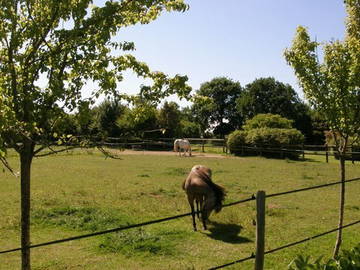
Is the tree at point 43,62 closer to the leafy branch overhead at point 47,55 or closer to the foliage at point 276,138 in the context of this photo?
the leafy branch overhead at point 47,55

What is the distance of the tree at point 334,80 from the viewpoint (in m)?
5.92

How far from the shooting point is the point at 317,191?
42.1ft

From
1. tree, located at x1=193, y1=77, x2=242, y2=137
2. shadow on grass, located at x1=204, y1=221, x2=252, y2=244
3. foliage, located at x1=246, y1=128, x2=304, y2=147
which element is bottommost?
shadow on grass, located at x1=204, y1=221, x2=252, y2=244

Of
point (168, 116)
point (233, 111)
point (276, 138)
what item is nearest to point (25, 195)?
point (276, 138)

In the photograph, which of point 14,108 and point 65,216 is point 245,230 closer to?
point 65,216

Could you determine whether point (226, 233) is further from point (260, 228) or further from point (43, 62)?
point (43, 62)

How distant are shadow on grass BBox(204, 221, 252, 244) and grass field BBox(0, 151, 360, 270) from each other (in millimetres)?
19

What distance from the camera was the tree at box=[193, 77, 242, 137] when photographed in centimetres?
6337

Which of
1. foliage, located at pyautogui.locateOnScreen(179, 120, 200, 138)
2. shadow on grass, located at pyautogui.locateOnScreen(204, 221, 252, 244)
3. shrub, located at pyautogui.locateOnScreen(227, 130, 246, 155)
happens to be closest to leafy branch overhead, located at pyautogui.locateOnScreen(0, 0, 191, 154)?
shadow on grass, located at pyautogui.locateOnScreen(204, 221, 252, 244)

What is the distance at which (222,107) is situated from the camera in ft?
210

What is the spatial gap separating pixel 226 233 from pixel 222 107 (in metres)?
57.0

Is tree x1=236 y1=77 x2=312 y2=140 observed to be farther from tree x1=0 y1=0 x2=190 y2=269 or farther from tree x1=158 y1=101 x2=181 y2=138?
tree x1=0 y1=0 x2=190 y2=269

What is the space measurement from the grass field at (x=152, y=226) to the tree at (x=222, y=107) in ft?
→ 160

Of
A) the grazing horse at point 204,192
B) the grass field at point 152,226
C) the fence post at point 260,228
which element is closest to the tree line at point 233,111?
the grass field at point 152,226
